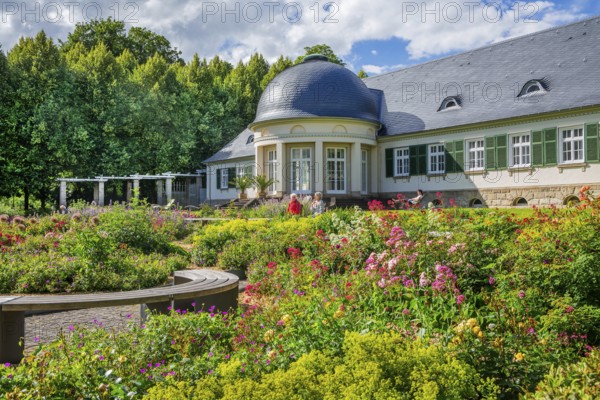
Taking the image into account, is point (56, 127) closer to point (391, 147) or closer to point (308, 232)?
point (391, 147)

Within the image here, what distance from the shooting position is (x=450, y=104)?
24.5m

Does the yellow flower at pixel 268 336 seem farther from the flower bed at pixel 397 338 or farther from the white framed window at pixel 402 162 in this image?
the white framed window at pixel 402 162

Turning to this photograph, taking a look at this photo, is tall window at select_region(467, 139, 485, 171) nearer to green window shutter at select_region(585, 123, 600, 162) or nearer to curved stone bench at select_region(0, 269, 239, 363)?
green window shutter at select_region(585, 123, 600, 162)

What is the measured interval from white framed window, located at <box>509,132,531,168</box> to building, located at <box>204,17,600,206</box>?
0.04 m

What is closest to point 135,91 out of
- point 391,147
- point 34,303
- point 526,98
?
point 391,147

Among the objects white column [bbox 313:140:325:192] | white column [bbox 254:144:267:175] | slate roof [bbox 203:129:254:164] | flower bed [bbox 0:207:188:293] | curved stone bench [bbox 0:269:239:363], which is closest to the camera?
curved stone bench [bbox 0:269:239:363]

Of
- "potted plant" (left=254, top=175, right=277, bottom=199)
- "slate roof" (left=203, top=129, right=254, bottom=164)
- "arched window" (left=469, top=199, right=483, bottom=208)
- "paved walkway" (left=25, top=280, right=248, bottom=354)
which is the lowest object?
"paved walkway" (left=25, top=280, right=248, bottom=354)

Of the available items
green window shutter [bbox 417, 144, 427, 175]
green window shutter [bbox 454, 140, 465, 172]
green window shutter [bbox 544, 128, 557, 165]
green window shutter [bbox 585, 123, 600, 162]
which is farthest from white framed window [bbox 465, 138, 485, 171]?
green window shutter [bbox 585, 123, 600, 162]

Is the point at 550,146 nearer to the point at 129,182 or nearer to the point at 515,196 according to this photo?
the point at 515,196

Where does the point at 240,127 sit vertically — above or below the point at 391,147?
above

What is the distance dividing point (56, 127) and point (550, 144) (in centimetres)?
2443

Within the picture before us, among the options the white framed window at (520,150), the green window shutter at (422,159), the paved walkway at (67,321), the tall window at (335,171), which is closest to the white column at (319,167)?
the tall window at (335,171)

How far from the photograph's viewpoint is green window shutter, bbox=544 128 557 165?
779 inches

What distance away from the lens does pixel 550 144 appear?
1989 cm
